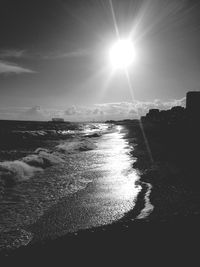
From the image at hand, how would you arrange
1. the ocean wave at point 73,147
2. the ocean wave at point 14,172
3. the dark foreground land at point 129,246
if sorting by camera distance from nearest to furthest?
the dark foreground land at point 129,246, the ocean wave at point 14,172, the ocean wave at point 73,147

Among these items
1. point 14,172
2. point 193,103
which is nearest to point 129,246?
point 14,172

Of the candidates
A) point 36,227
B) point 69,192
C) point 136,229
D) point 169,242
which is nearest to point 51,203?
point 69,192

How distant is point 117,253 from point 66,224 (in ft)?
6.93

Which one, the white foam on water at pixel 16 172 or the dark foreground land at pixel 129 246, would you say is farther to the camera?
the white foam on water at pixel 16 172

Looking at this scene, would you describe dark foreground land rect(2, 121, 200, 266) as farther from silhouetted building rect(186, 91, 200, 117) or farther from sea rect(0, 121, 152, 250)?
silhouetted building rect(186, 91, 200, 117)

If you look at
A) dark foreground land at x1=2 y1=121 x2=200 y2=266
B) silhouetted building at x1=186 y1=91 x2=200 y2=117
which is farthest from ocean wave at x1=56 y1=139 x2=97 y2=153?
silhouetted building at x1=186 y1=91 x2=200 y2=117

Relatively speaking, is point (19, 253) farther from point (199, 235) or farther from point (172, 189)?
point (172, 189)

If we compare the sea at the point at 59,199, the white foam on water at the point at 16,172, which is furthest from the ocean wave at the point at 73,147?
the white foam on water at the point at 16,172

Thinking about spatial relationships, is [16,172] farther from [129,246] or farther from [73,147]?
[73,147]

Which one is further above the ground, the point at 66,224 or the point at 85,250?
the point at 85,250

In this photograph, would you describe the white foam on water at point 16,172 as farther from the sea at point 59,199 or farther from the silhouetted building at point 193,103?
the silhouetted building at point 193,103

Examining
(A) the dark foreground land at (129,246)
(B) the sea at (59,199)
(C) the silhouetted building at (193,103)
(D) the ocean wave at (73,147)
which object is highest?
(C) the silhouetted building at (193,103)

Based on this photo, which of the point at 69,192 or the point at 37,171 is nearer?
the point at 69,192

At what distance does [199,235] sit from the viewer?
11.2 ft
